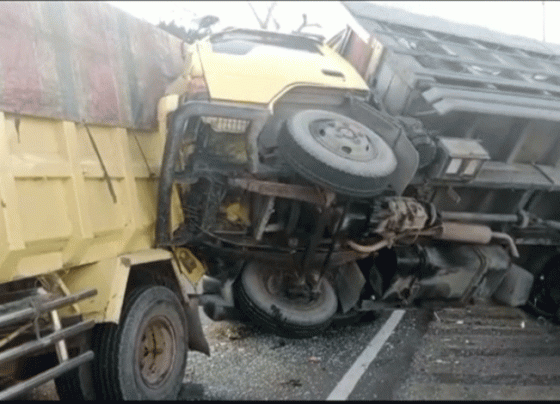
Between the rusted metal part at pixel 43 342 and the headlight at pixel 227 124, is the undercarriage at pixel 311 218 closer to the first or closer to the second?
the headlight at pixel 227 124

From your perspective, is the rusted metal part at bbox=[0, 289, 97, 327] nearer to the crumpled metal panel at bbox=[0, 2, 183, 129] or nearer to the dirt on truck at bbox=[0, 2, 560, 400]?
the dirt on truck at bbox=[0, 2, 560, 400]

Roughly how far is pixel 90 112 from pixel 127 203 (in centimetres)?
61

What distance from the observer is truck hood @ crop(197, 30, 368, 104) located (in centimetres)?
394

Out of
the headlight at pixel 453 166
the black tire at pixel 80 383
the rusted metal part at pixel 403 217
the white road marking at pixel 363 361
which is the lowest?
the white road marking at pixel 363 361

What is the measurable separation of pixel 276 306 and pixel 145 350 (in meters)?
1.07

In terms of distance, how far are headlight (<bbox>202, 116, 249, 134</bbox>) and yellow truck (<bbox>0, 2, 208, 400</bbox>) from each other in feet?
1.18

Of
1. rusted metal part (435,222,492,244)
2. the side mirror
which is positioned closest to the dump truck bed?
the side mirror

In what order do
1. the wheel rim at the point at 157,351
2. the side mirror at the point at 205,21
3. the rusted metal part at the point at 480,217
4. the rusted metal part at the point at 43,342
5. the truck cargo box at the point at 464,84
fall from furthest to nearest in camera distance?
the side mirror at the point at 205,21 < the rusted metal part at the point at 480,217 < the truck cargo box at the point at 464,84 < the wheel rim at the point at 157,351 < the rusted metal part at the point at 43,342

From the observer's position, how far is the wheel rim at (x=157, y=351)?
11.3ft

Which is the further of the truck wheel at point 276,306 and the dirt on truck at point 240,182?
the truck wheel at point 276,306

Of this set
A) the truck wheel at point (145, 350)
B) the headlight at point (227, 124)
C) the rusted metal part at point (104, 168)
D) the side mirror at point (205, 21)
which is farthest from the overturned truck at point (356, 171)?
the side mirror at point (205, 21)

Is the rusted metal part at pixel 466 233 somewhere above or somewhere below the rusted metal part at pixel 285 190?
below

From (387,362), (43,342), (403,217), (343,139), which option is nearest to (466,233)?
(403,217)

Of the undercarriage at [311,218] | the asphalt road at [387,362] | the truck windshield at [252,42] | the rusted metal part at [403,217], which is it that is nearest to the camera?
the undercarriage at [311,218]
